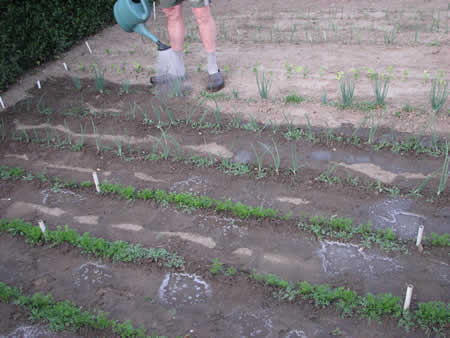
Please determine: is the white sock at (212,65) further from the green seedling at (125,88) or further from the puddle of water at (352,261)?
the puddle of water at (352,261)

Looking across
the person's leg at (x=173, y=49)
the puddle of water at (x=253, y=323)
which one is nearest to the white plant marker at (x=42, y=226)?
the puddle of water at (x=253, y=323)

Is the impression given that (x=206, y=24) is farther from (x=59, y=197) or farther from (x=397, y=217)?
(x=397, y=217)

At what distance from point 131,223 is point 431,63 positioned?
3.26 meters

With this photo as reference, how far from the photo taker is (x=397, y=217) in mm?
2686

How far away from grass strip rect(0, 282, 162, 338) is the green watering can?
2202 millimetres

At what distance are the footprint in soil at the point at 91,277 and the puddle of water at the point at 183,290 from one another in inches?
13.5

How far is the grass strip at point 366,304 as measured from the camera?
206 cm

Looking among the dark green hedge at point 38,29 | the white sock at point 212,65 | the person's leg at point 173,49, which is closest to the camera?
the person's leg at point 173,49

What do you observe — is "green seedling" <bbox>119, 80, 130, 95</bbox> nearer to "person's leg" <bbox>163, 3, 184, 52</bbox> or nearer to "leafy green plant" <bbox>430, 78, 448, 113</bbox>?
"person's leg" <bbox>163, 3, 184, 52</bbox>

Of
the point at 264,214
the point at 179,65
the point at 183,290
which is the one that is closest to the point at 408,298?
the point at 264,214

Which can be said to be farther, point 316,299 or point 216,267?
point 216,267

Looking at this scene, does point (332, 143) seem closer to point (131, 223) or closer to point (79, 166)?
point (131, 223)

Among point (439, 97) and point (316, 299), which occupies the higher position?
point (439, 97)

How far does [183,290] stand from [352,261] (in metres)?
0.98
